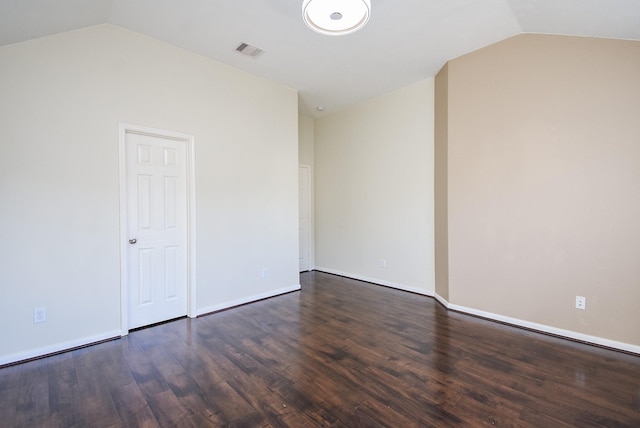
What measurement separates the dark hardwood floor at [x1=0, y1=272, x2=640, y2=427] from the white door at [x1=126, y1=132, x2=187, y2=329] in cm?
31

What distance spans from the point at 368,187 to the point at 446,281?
76.3 inches

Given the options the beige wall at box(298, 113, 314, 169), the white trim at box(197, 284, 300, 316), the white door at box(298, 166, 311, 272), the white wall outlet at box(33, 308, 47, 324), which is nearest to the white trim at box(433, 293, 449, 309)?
the white trim at box(197, 284, 300, 316)

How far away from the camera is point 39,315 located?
2.54 m

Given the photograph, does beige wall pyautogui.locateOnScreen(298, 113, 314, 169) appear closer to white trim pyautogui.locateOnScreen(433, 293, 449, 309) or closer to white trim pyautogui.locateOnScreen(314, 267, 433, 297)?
white trim pyautogui.locateOnScreen(314, 267, 433, 297)

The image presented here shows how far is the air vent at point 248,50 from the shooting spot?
3.25 m

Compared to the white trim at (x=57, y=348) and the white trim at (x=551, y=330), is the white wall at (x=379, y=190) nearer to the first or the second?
the white trim at (x=551, y=330)

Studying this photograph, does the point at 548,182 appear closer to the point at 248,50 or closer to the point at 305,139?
the point at 248,50

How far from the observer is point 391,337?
289cm

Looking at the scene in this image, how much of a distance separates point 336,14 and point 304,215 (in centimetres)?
395

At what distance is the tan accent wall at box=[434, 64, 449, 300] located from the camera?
372 cm

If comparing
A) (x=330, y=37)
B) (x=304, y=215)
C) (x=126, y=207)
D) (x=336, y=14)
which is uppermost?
(x=330, y=37)

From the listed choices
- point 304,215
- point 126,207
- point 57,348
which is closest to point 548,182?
point 304,215

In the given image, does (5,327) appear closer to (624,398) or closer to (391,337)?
(391,337)

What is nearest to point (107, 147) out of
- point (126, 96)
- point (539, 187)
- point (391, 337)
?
point (126, 96)
